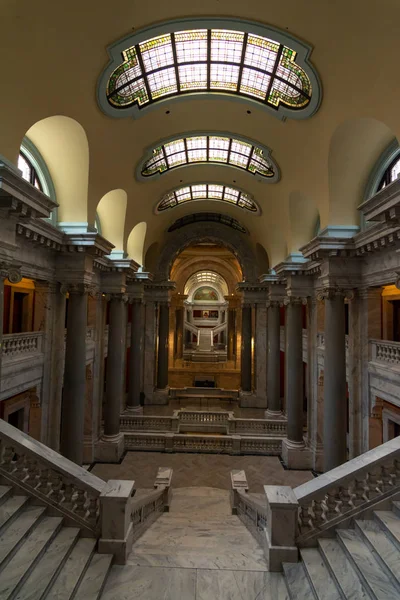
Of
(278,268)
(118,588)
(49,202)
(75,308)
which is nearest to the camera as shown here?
(118,588)

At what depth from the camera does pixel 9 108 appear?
647 cm

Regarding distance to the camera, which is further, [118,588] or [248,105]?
[248,105]

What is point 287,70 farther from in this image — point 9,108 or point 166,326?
point 166,326

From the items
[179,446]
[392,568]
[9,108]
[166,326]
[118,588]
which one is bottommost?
[179,446]

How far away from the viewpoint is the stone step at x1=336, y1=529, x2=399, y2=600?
4.15 m

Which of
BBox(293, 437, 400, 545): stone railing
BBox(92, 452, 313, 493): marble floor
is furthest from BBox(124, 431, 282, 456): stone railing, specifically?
BBox(293, 437, 400, 545): stone railing

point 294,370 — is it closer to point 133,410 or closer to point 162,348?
point 133,410

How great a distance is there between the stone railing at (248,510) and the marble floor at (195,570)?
214 millimetres

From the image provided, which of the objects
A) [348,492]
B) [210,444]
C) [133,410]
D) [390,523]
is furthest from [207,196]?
[390,523]

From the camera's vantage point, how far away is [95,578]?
190 inches

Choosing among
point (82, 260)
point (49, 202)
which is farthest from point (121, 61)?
point (82, 260)

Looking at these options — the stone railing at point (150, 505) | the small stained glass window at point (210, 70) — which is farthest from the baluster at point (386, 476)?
the small stained glass window at point (210, 70)

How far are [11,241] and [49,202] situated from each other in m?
1.07

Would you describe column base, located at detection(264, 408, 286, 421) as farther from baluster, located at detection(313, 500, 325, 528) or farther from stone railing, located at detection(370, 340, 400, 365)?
baluster, located at detection(313, 500, 325, 528)
